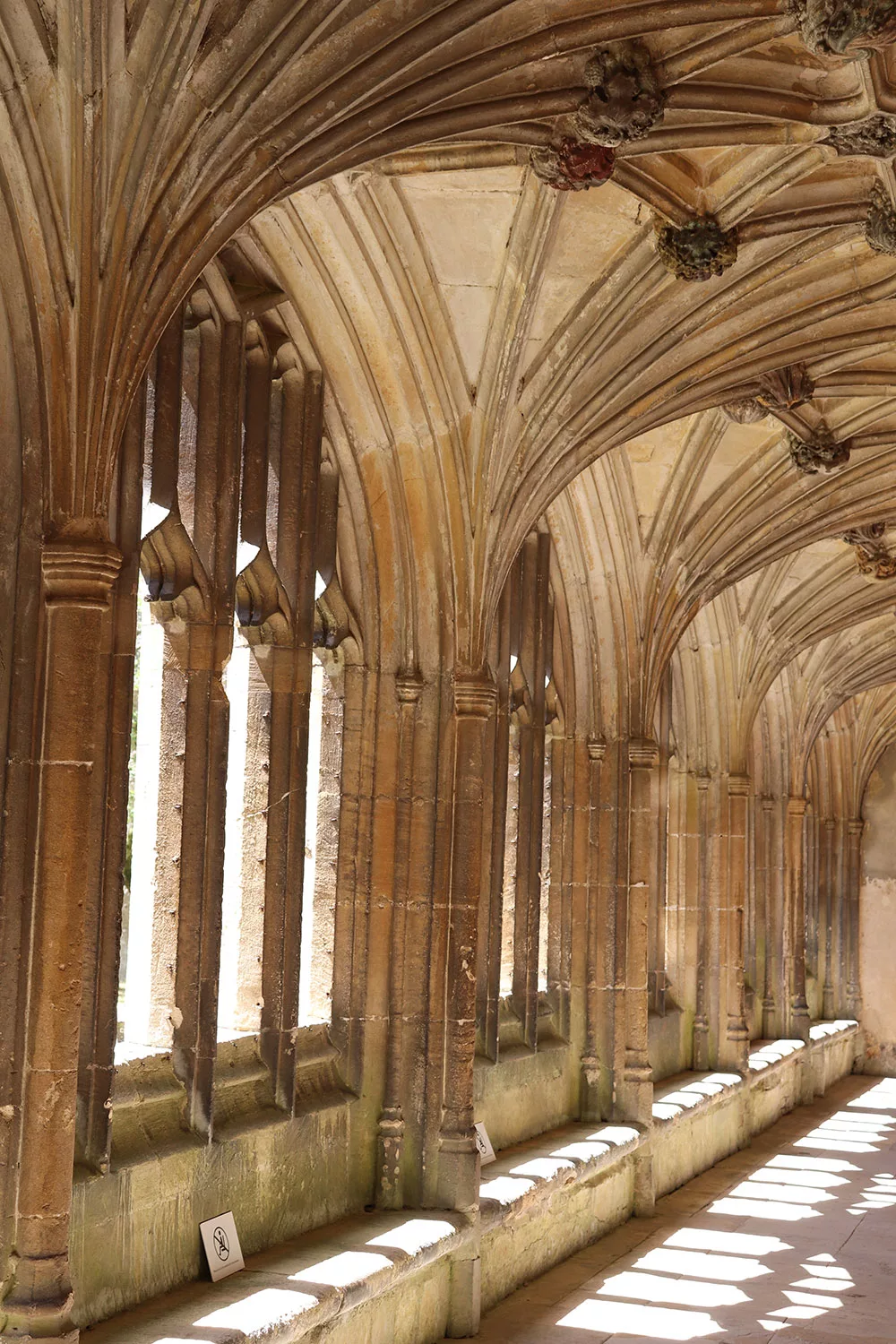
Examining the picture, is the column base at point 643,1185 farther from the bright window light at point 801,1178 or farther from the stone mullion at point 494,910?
the stone mullion at point 494,910

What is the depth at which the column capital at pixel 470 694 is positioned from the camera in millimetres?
7320

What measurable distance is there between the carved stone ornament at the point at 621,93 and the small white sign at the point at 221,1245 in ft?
12.5

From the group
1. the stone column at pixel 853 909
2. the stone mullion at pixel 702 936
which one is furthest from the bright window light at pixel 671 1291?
the stone column at pixel 853 909

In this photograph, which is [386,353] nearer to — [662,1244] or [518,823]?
[518,823]

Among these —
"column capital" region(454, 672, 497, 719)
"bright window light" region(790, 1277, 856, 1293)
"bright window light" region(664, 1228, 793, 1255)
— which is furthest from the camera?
"bright window light" region(664, 1228, 793, 1255)

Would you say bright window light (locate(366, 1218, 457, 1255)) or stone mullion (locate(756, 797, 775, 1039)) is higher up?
stone mullion (locate(756, 797, 775, 1039))

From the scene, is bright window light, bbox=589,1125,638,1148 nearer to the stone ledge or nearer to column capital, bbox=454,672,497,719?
the stone ledge

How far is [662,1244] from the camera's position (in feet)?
29.6

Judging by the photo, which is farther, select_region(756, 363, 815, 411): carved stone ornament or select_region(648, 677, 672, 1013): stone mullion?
select_region(648, 677, 672, 1013): stone mullion

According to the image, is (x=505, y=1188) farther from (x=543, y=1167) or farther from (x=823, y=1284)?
(x=823, y=1284)

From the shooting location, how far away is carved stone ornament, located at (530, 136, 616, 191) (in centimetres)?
555

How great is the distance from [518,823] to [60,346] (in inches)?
198

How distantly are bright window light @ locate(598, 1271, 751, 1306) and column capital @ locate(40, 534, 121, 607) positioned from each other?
4.73m

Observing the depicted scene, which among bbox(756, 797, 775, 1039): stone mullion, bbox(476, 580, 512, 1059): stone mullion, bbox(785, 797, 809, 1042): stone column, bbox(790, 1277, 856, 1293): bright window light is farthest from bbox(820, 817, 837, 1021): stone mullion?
bbox(476, 580, 512, 1059): stone mullion
